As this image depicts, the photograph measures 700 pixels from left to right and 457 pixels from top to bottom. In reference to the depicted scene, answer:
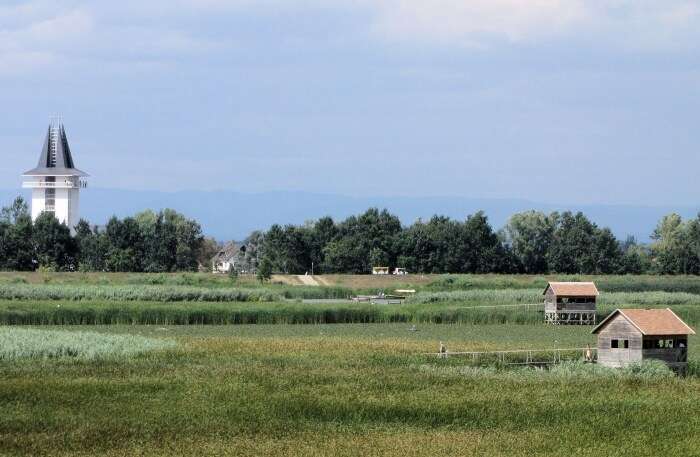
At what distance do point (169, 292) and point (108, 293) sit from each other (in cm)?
385

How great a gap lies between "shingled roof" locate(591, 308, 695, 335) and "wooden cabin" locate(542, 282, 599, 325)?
27.6 metres

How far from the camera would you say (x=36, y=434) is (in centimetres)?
2564

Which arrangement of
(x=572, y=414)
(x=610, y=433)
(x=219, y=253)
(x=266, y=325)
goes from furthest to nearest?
(x=219, y=253)
(x=266, y=325)
(x=572, y=414)
(x=610, y=433)

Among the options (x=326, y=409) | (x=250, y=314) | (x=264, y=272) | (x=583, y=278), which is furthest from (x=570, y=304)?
(x=326, y=409)

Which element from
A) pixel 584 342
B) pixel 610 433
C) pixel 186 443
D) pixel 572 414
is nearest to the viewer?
pixel 186 443

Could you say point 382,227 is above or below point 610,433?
above

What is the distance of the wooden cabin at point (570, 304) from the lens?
224ft

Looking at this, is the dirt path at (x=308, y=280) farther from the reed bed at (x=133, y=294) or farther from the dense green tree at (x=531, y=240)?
the reed bed at (x=133, y=294)

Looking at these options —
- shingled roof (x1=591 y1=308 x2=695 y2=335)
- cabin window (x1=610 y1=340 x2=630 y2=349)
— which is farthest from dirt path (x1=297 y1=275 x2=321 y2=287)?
shingled roof (x1=591 y1=308 x2=695 y2=335)

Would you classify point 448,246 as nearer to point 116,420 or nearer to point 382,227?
point 382,227

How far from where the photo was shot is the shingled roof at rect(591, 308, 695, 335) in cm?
3916

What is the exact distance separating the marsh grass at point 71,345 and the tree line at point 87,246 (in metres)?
72.8

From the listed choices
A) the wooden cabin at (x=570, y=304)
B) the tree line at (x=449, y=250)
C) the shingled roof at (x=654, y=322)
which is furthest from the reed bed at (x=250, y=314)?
the tree line at (x=449, y=250)

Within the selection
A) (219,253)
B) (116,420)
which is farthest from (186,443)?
(219,253)
